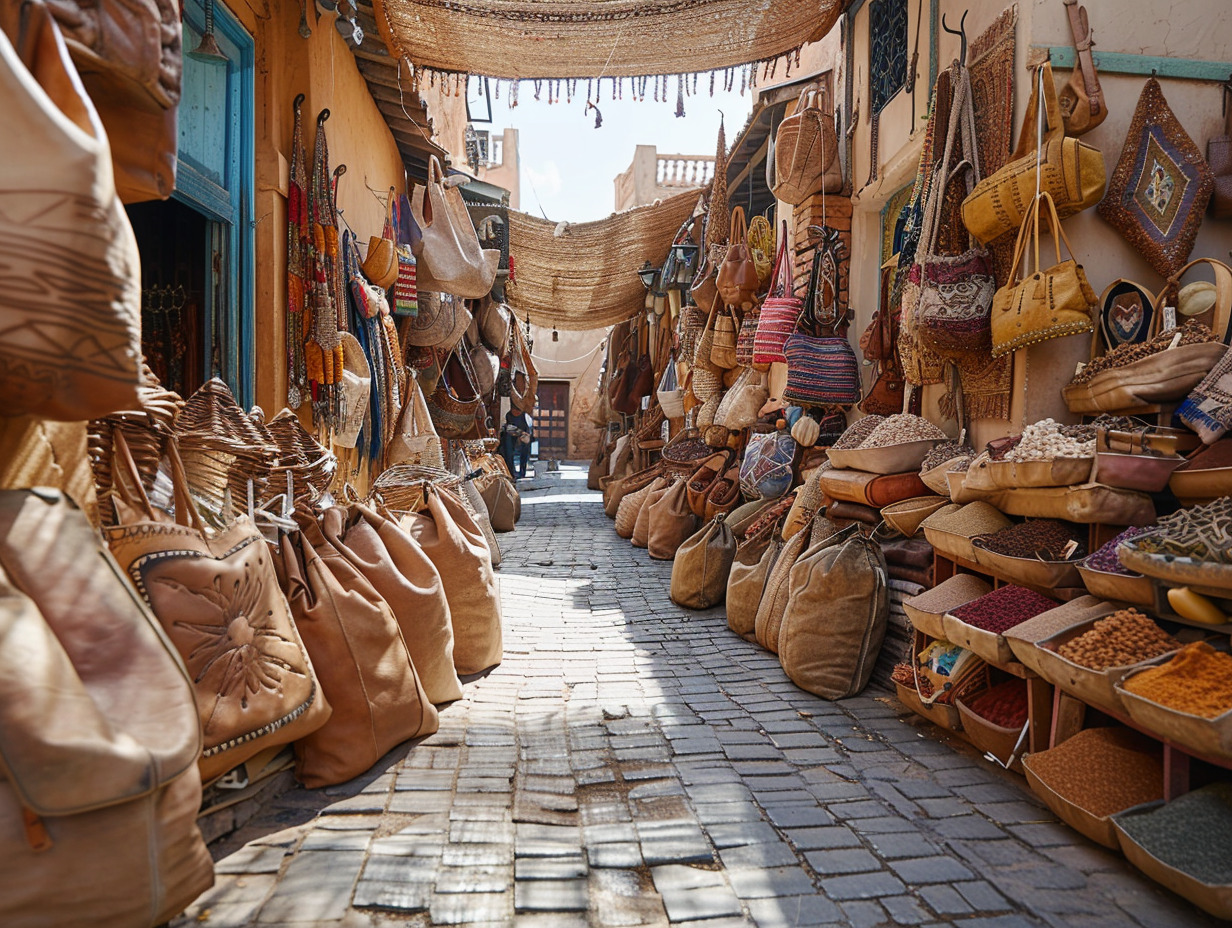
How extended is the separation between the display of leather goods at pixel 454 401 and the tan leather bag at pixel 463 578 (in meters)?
3.81

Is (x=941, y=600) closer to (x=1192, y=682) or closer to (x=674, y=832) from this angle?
(x=1192, y=682)

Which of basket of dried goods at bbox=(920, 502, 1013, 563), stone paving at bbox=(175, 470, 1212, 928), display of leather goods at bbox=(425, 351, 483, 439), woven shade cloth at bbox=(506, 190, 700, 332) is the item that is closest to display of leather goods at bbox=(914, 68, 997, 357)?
basket of dried goods at bbox=(920, 502, 1013, 563)

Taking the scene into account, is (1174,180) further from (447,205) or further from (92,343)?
(447,205)

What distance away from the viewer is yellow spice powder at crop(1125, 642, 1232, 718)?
1.92m

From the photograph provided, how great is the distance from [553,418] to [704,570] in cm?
1979

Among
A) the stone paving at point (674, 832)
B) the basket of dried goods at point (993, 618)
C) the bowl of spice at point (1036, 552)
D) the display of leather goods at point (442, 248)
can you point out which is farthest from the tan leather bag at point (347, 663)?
the display of leather goods at point (442, 248)

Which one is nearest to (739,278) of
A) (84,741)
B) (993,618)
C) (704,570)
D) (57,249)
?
(704,570)

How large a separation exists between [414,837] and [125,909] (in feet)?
2.88

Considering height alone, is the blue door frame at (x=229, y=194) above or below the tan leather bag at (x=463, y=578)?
above

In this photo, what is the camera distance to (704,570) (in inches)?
211

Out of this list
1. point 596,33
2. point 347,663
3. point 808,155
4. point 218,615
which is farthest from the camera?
point 808,155

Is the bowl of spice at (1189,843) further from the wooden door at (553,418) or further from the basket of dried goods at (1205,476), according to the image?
the wooden door at (553,418)

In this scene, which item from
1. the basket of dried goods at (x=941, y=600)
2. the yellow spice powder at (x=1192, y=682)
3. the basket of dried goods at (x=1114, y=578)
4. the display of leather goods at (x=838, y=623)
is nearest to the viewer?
the yellow spice powder at (x=1192, y=682)

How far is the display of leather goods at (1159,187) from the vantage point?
11.1ft
